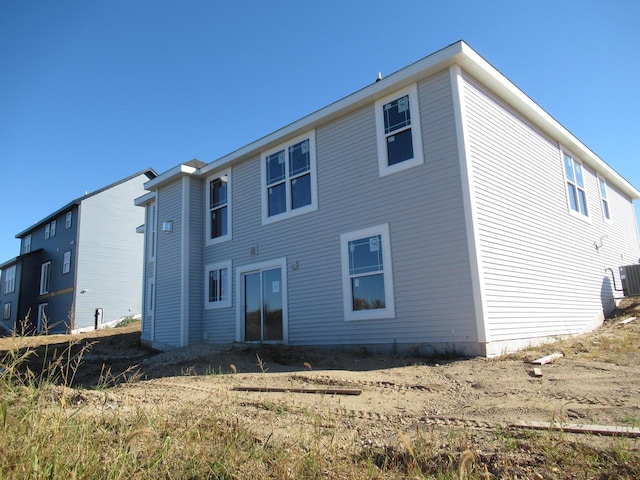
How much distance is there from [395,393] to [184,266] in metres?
9.06

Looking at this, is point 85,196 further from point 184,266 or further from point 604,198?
point 604,198

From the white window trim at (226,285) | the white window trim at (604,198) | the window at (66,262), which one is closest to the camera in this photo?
the white window trim at (226,285)

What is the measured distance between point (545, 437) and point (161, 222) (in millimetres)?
13502

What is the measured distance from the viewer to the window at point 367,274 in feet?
30.3

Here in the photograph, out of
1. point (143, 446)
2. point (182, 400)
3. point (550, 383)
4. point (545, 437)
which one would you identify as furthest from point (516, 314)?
point (143, 446)

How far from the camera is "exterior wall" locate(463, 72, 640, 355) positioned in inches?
336

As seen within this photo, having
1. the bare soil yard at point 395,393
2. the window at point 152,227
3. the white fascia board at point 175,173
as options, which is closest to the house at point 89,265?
the window at point 152,227

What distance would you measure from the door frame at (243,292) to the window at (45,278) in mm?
21869

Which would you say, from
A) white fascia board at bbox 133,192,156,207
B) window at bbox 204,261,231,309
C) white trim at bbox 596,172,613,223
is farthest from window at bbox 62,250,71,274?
white trim at bbox 596,172,613,223

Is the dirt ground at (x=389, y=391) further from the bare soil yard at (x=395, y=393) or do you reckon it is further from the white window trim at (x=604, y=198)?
the white window trim at (x=604, y=198)

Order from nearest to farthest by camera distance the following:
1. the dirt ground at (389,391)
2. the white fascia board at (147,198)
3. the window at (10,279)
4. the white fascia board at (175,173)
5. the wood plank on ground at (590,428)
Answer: the wood plank on ground at (590,428)
the dirt ground at (389,391)
the white fascia board at (175,173)
the white fascia board at (147,198)
the window at (10,279)

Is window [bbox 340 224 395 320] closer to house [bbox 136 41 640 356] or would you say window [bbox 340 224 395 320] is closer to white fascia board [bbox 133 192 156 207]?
house [bbox 136 41 640 356]

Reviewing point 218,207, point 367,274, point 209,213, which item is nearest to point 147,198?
point 209,213

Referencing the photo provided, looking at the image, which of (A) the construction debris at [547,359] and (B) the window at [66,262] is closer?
(A) the construction debris at [547,359]
